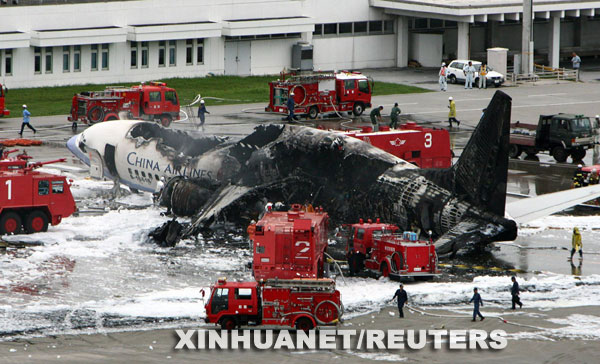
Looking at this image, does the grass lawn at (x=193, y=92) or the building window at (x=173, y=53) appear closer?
the grass lawn at (x=193, y=92)

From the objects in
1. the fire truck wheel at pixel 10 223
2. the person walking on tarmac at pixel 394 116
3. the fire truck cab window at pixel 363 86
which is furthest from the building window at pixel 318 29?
the fire truck wheel at pixel 10 223

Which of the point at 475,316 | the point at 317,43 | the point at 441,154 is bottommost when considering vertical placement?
the point at 475,316

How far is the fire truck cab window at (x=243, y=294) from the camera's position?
3497 cm

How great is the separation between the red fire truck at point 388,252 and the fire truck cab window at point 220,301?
27.2ft

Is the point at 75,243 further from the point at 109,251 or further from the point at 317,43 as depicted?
the point at 317,43

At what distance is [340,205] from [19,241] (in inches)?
567

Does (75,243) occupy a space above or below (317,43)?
below

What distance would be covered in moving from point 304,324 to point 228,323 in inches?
98.9

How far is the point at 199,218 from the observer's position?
48.5 metres

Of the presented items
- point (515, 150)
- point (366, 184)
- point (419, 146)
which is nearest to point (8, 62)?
point (419, 146)

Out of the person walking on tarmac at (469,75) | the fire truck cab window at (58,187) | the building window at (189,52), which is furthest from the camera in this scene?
the building window at (189,52)

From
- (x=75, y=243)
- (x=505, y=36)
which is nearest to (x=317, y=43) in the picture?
(x=505, y=36)

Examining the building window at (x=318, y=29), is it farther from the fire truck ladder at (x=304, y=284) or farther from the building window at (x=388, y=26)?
the fire truck ladder at (x=304, y=284)

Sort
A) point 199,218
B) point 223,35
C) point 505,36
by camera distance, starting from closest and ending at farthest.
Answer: point 199,218
point 223,35
point 505,36
